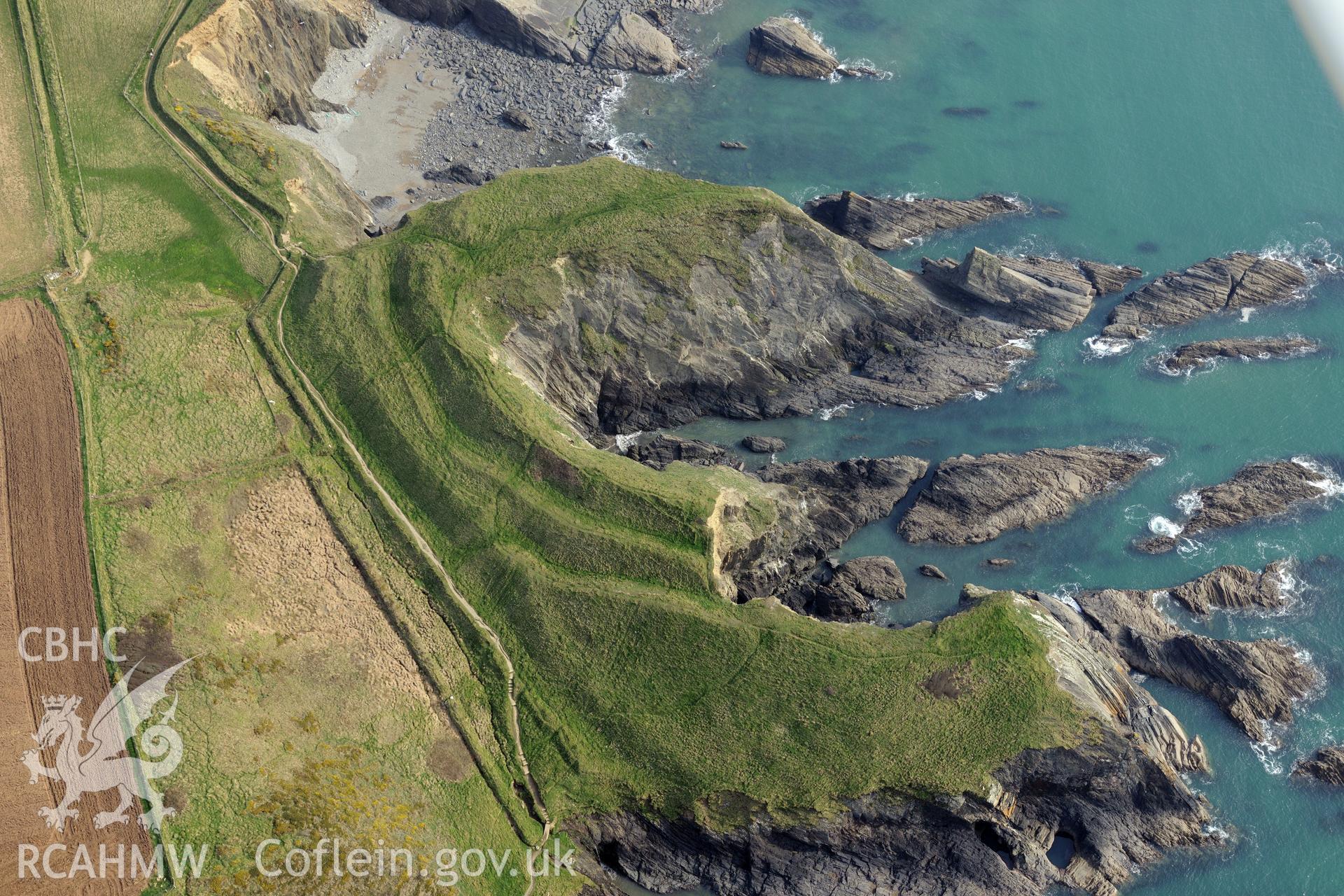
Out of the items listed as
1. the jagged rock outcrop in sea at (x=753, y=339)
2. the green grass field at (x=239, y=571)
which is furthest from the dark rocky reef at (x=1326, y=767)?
the green grass field at (x=239, y=571)

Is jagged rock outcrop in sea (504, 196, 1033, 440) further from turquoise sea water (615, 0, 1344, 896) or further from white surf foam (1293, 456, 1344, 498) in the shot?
white surf foam (1293, 456, 1344, 498)

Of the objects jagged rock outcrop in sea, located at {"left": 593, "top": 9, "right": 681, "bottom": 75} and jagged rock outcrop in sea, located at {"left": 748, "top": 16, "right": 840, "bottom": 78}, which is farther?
jagged rock outcrop in sea, located at {"left": 748, "top": 16, "right": 840, "bottom": 78}

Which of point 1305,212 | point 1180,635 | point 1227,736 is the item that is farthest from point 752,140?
point 1227,736

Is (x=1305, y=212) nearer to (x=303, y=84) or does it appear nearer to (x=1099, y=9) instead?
(x=1099, y=9)

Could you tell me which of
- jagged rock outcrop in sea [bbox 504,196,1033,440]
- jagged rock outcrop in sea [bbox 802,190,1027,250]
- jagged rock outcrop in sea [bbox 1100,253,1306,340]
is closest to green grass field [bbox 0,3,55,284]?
jagged rock outcrop in sea [bbox 504,196,1033,440]

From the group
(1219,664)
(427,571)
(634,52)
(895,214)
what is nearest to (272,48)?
(634,52)

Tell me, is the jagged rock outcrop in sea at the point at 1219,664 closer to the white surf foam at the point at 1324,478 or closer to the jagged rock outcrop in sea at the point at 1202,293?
the white surf foam at the point at 1324,478

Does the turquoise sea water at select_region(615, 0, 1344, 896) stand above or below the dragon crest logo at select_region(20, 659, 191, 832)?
above
